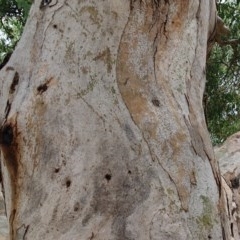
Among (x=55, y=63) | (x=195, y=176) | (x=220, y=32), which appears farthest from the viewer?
(x=220, y=32)

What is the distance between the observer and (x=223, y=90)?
6.39 m

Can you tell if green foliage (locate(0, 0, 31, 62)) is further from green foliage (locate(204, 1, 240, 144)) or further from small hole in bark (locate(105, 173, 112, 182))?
small hole in bark (locate(105, 173, 112, 182))

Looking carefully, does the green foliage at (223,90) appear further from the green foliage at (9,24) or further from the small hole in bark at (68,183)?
the small hole in bark at (68,183)

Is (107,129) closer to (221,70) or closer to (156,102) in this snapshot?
(156,102)

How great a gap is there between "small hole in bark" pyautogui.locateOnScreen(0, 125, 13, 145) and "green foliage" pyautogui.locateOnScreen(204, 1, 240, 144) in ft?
15.2

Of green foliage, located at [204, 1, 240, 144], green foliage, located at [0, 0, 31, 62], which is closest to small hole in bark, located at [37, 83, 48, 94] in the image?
green foliage, located at [0, 0, 31, 62]

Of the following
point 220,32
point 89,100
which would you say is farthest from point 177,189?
Answer: point 220,32

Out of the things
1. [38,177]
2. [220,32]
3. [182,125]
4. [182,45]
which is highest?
[220,32]

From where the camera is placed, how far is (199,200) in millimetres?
1474

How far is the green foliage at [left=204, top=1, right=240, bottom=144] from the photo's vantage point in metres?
6.23

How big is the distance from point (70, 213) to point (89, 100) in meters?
0.32

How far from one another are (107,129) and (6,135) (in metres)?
0.27

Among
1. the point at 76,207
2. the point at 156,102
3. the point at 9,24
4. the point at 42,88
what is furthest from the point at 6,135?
the point at 9,24

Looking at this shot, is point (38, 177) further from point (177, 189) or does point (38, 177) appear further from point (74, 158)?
point (177, 189)
